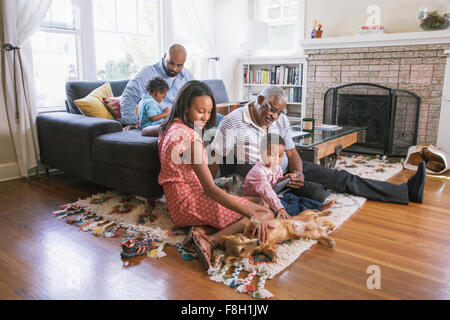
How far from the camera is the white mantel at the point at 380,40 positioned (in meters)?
3.92

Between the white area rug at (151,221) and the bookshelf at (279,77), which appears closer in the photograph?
the white area rug at (151,221)

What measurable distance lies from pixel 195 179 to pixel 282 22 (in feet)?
13.3

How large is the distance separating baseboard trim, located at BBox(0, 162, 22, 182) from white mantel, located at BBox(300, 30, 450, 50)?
3594 mm

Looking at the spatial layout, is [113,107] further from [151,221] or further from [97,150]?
[151,221]

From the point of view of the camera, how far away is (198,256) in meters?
1.76

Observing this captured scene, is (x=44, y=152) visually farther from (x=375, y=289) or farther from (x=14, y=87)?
(x=375, y=289)

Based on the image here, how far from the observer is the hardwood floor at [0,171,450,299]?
5.05 feet

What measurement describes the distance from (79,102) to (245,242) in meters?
2.06


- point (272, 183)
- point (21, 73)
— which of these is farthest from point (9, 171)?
point (272, 183)

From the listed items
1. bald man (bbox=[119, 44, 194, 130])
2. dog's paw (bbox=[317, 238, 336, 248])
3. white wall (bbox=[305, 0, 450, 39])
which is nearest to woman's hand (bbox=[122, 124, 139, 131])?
bald man (bbox=[119, 44, 194, 130])

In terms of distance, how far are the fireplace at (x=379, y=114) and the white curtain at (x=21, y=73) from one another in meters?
3.40

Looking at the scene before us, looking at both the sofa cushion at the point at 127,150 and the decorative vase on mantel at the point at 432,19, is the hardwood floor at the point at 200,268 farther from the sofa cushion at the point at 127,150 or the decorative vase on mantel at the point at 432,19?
the decorative vase on mantel at the point at 432,19

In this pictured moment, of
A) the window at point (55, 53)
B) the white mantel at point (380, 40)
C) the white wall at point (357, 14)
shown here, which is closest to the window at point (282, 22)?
the white wall at point (357, 14)

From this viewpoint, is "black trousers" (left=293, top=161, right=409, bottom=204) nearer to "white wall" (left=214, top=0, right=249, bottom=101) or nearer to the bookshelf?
the bookshelf
